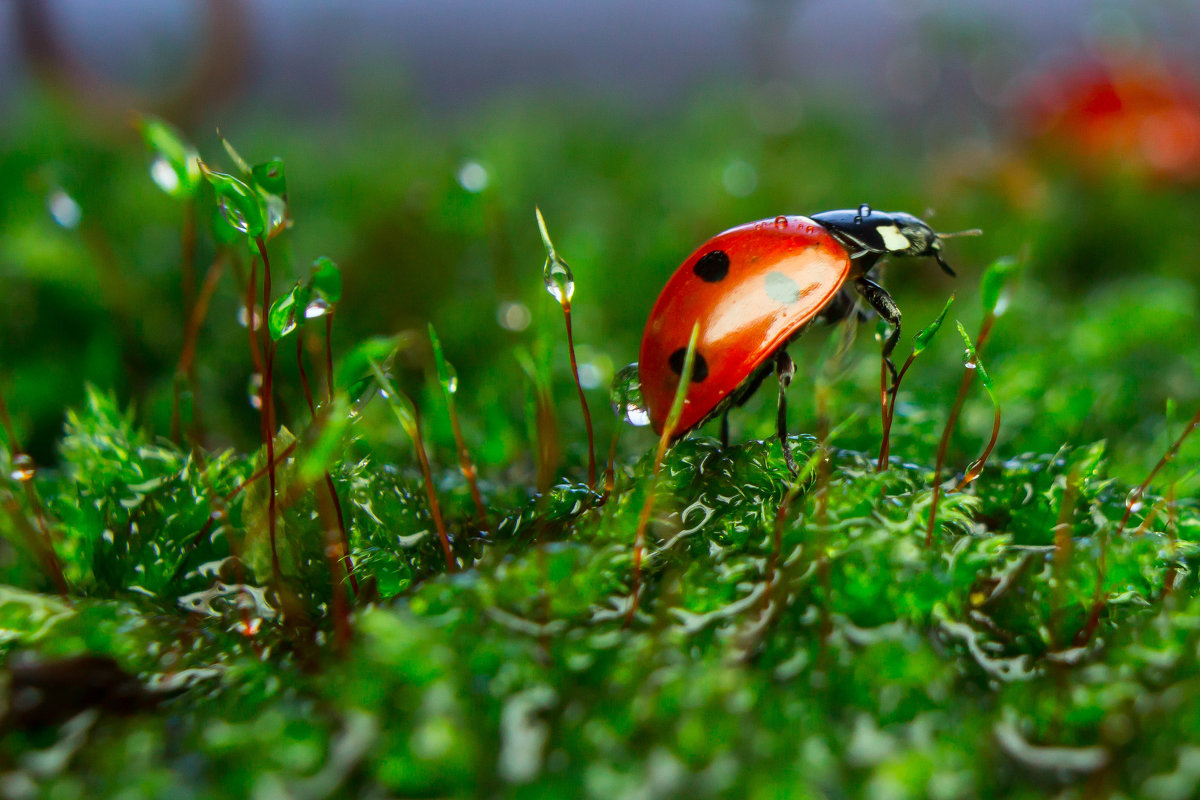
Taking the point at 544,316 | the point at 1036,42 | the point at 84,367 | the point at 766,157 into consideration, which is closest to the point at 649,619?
the point at 544,316

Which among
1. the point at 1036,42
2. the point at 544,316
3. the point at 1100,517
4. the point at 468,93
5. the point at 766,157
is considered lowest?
the point at 1100,517

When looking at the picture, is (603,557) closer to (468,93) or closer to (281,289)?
(281,289)

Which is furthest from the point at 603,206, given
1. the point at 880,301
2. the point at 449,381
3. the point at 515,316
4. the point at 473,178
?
the point at 449,381

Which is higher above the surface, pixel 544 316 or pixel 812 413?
pixel 544 316

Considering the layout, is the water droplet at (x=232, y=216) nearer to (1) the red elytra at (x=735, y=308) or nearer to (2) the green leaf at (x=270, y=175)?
(2) the green leaf at (x=270, y=175)

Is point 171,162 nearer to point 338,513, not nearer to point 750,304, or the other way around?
point 338,513

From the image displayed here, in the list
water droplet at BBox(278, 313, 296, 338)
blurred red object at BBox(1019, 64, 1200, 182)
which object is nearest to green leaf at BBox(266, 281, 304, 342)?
water droplet at BBox(278, 313, 296, 338)
